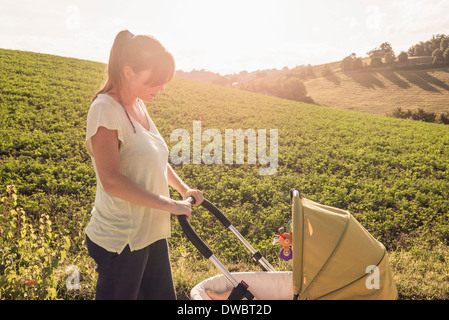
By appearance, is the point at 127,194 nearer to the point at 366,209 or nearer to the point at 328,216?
the point at 328,216

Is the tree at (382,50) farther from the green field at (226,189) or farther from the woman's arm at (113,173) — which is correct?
the woman's arm at (113,173)

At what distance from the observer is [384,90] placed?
44.2 m

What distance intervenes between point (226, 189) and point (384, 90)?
43782 mm

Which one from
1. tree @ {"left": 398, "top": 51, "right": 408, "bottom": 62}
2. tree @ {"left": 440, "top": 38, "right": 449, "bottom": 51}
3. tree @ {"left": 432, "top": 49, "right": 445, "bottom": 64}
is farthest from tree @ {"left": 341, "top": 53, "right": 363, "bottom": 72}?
tree @ {"left": 440, "top": 38, "right": 449, "bottom": 51}

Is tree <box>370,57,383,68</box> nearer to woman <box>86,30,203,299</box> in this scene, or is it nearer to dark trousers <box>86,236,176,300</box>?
woman <box>86,30,203,299</box>

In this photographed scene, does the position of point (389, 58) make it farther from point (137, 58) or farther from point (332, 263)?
point (137, 58)

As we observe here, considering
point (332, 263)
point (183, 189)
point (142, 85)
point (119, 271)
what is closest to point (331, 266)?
point (332, 263)

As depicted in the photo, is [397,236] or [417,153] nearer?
[397,236]

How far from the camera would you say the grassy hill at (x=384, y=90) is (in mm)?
37553

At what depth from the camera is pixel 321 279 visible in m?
2.41

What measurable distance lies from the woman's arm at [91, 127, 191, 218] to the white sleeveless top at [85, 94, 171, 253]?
66 millimetres

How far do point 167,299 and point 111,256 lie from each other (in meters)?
0.62

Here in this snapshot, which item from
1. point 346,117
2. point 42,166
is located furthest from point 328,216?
point 346,117

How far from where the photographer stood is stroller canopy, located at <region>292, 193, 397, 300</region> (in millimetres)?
2396
